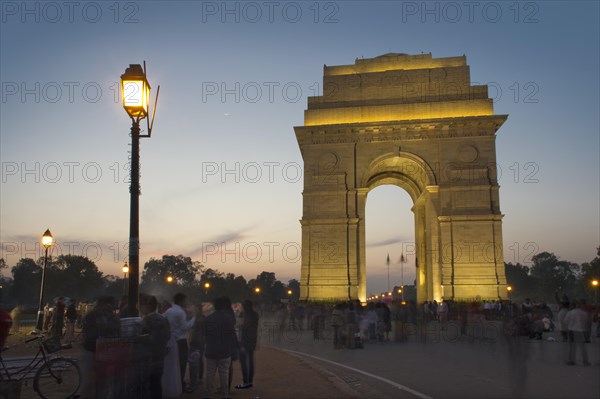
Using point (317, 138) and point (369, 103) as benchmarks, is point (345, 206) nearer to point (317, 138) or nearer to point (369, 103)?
point (317, 138)

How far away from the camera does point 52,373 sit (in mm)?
9359

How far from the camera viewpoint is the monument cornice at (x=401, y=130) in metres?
38.1

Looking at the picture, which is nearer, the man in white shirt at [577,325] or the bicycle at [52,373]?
Answer: the bicycle at [52,373]

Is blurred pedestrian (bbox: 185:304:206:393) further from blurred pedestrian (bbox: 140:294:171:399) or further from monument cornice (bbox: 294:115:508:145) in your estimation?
monument cornice (bbox: 294:115:508:145)

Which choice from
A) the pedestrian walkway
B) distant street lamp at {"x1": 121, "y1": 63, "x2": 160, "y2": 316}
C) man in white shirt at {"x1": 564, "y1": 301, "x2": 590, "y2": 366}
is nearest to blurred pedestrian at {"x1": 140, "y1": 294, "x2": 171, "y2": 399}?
distant street lamp at {"x1": 121, "y1": 63, "x2": 160, "y2": 316}

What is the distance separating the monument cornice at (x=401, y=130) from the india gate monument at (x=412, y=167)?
7cm

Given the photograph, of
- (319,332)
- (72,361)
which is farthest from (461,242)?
(72,361)

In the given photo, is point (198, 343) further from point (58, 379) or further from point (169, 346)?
point (58, 379)

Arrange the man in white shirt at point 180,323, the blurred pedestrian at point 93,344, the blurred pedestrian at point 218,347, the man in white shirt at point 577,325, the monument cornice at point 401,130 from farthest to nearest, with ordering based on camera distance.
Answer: the monument cornice at point 401,130 → the man in white shirt at point 577,325 → the man in white shirt at point 180,323 → the blurred pedestrian at point 218,347 → the blurred pedestrian at point 93,344

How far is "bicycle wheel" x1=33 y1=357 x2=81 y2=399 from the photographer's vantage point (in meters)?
9.18

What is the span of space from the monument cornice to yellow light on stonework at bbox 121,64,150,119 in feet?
104

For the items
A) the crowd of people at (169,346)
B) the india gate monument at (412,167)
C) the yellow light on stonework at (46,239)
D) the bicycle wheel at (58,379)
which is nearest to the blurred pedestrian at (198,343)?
the crowd of people at (169,346)

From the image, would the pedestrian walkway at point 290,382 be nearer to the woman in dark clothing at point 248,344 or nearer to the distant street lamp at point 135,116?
the woman in dark clothing at point 248,344

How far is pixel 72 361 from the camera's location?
9469 mm
